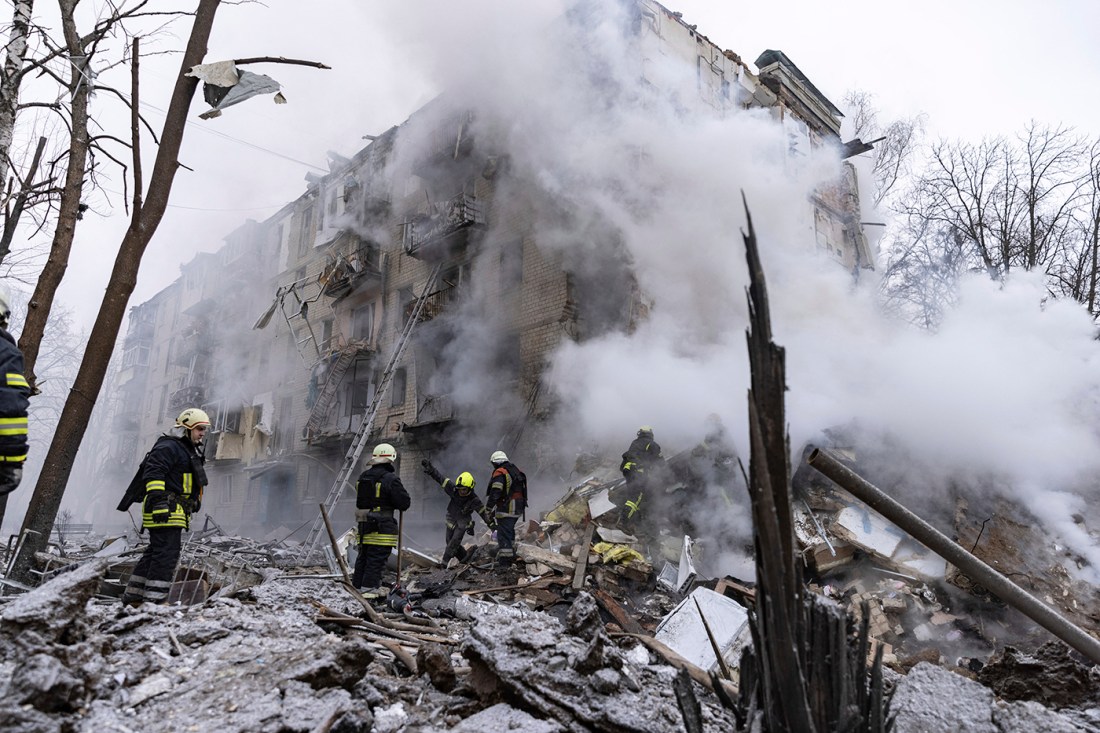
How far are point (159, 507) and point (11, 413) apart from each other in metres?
1.68

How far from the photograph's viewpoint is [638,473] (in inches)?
375

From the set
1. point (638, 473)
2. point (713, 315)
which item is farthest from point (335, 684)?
point (713, 315)

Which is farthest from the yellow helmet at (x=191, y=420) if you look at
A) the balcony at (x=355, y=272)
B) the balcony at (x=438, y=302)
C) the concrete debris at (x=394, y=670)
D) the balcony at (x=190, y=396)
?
the balcony at (x=190, y=396)

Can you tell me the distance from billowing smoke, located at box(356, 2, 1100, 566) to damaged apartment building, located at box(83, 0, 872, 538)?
32 cm

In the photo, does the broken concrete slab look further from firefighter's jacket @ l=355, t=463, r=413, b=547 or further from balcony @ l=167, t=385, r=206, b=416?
balcony @ l=167, t=385, r=206, b=416

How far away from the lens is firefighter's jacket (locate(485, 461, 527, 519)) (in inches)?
359

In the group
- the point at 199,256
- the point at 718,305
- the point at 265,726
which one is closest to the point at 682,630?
the point at 265,726

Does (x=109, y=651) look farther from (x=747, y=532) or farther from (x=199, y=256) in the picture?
(x=199, y=256)

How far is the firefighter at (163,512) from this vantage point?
4969 millimetres

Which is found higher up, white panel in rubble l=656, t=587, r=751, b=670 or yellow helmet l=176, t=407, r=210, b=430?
yellow helmet l=176, t=407, r=210, b=430

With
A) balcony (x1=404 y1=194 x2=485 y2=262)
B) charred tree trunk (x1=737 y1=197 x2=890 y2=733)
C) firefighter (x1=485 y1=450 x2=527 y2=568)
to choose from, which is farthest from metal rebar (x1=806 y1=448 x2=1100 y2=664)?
balcony (x1=404 y1=194 x2=485 y2=262)

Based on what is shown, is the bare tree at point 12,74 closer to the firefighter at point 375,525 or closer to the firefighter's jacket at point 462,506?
the firefighter at point 375,525

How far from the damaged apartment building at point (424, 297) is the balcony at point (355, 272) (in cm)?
7

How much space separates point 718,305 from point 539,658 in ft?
37.9
